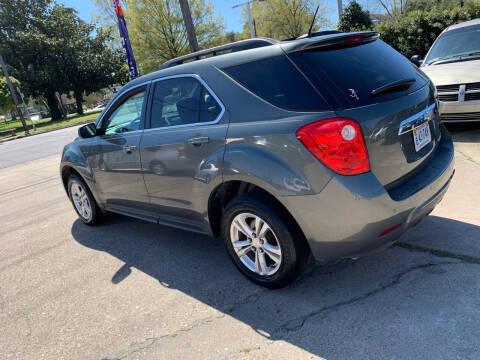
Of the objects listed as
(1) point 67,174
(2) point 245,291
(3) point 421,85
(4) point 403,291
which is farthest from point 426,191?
(1) point 67,174

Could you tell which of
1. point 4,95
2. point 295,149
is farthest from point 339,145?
point 4,95

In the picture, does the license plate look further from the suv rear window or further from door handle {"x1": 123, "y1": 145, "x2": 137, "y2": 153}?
door handle {"x1": 123, "y1": 145, "x2": 137, "y2": 153}

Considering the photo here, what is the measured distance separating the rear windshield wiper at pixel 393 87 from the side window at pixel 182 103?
1.15 m

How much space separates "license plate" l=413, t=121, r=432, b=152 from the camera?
2840mm

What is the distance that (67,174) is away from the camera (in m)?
5.35

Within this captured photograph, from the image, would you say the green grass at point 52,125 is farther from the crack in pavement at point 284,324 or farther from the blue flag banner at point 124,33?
the crack in pavement at point 284,324

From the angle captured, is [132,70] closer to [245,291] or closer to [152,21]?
[245,291]

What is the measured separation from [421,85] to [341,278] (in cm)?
164

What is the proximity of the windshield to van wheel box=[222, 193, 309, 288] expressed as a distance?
5.94m

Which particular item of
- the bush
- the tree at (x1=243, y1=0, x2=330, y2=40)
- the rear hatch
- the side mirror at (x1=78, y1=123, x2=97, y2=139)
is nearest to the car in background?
the rear hatch

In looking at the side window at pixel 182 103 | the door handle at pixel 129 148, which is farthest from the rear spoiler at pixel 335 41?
the door handle at pixel 129 148

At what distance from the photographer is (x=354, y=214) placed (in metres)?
2.45

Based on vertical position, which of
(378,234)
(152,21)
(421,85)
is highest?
(152,21)

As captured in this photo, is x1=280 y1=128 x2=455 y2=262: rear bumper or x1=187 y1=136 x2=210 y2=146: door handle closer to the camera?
x1=280 y1=128 x2=455 y2=262: rear bumper
